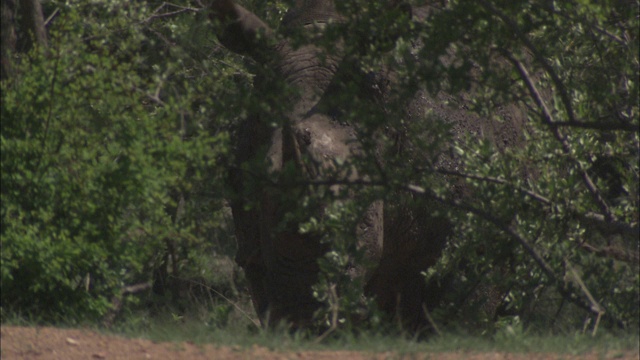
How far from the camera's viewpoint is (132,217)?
690cm

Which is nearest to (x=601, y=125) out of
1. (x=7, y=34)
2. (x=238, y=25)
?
(x=238, y=25)

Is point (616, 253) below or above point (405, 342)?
above

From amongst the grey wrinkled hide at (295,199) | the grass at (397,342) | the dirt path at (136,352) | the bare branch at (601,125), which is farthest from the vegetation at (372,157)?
the dirt path at (136,352)

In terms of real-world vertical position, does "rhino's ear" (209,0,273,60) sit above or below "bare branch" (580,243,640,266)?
above

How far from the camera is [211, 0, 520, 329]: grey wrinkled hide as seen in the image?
7453 mm

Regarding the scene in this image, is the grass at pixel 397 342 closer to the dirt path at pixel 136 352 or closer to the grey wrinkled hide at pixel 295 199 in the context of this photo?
the dirt path at pixel 136 352

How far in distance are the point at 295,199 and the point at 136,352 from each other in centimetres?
150

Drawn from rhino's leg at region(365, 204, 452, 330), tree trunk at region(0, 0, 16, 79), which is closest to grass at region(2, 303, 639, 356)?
tree trunk at region(0, 0, 16, 79)

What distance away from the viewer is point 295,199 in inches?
254

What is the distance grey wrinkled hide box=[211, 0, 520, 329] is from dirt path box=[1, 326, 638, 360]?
3.91ft

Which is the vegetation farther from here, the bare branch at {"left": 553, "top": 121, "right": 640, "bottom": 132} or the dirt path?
the dirt path

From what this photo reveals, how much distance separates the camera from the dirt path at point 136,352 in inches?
214

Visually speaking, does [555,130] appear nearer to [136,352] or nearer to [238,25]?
[238,25]

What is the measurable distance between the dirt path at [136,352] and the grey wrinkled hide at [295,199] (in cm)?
119
